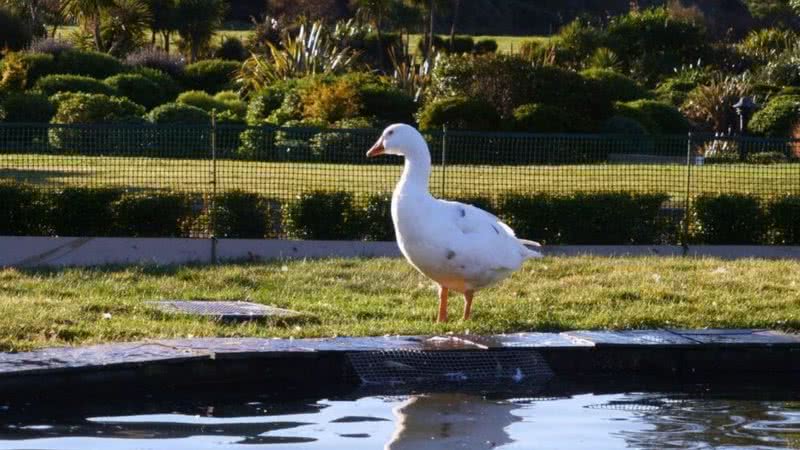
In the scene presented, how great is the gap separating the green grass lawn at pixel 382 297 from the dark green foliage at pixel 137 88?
19.2m

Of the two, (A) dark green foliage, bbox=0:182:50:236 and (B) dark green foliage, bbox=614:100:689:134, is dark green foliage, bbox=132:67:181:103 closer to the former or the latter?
(B) dark green foliage, bbox=614:100:689:134

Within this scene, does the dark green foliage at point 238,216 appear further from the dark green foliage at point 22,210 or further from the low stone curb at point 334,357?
the low stone curb at point 334,357

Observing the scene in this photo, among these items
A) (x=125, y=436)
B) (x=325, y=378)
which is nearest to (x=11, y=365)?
(x=125, y=436)

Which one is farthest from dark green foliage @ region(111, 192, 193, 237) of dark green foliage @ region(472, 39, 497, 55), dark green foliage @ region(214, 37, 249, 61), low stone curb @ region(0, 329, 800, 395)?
dark green foliage @ region(472, 39, 497, 55)

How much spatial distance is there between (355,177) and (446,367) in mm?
8239

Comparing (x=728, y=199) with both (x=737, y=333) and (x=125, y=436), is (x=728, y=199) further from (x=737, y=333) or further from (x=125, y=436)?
(x=125, y=436)

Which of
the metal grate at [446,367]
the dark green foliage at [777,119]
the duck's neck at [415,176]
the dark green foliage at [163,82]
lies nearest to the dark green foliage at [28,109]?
the dark green foliage at [163,82]

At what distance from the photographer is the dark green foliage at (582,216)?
14672 millimetres

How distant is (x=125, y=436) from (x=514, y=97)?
20579mm

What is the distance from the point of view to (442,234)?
30.2 feet

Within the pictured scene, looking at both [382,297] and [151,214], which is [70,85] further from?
[382,297]

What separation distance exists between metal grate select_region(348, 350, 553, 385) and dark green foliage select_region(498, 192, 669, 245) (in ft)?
19.8

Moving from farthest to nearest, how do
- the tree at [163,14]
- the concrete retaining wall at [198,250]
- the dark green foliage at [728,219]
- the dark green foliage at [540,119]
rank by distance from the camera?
the tree at [163,14] → the dark green foliage at [540,119] → the dark green foliage at [728,219] → the concrete retaining wall at [198,250]

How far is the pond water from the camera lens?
7.04m
